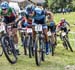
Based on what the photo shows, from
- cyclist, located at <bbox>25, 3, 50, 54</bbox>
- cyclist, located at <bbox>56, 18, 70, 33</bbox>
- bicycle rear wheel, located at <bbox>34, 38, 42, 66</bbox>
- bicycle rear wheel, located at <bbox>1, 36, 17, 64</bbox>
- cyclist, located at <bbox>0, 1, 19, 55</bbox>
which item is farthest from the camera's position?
cyclist, located at <bbox>56, 18, 70, 33</bbox>

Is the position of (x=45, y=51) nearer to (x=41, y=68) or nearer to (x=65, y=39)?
(x=41, y=68)

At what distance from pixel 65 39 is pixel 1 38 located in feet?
16.3

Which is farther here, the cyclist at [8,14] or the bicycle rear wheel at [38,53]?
the cyclist at [8,14]

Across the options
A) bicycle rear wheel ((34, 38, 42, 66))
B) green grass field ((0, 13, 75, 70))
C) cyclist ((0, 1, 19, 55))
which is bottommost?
green grass field ((0, 13, 75, 70))

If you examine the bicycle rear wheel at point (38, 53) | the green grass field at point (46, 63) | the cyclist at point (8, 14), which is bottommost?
the green grass field at point (46, 63)

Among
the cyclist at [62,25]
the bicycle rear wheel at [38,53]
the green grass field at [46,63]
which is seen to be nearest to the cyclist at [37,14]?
the bicycle rear wheel at [38,53]

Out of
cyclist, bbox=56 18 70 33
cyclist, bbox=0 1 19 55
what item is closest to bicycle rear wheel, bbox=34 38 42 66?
cyclist, bbox=0 1 19 55

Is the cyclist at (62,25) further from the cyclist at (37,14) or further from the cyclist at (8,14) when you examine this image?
the cyclist at (37,14)

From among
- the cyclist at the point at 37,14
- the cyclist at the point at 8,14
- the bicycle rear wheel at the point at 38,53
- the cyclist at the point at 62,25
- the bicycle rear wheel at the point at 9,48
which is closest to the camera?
the bicycle rear wheel at the point at 38,53

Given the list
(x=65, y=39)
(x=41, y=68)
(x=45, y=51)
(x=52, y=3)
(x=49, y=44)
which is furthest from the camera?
(x=52, y=3)

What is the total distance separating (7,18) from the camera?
14273mm

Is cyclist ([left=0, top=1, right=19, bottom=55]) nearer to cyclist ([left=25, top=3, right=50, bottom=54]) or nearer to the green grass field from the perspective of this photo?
cyclist ([left=25, top=3, right=50, bottom=54])

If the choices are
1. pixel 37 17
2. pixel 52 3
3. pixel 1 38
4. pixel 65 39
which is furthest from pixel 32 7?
pixel 52 3

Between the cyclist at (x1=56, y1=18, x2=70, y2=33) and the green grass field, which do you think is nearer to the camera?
the green grass field
